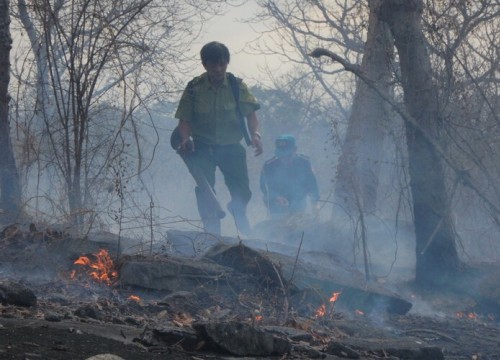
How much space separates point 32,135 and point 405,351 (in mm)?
5021

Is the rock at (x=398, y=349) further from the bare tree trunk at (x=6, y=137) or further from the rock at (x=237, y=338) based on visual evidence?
the bare tree trunk at (x=6, y=137)

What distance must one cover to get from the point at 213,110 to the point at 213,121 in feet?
0.38

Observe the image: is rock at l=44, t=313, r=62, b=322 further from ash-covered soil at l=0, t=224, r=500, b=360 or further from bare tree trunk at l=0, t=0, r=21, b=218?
bare tree trunk at l=0, t=0, r=21, b=218

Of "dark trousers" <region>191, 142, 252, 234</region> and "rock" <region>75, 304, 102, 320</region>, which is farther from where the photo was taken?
"dark trousers" <region>191, 142, 252, 234</region>

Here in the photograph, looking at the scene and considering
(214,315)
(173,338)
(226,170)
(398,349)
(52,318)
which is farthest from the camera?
(226,170)

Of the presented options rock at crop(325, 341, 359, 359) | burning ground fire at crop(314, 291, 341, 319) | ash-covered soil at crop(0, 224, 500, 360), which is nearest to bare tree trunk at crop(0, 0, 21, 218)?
ash-covered soil at crop(0, 224, 500, 360)

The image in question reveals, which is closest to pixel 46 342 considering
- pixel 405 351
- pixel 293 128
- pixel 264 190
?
pixel 405 351

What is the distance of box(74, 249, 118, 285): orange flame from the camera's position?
6688 mm

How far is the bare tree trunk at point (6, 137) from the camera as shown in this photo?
10.3 m

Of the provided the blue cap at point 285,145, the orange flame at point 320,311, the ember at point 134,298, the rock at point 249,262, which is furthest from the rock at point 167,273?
the blue cap at point 285,145

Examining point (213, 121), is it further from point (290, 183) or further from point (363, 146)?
point (363, 146)

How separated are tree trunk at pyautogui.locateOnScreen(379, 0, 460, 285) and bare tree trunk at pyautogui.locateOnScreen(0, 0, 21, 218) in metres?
4.22

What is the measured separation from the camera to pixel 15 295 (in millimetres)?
5195

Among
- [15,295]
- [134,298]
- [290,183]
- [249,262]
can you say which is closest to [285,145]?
[290,183]
